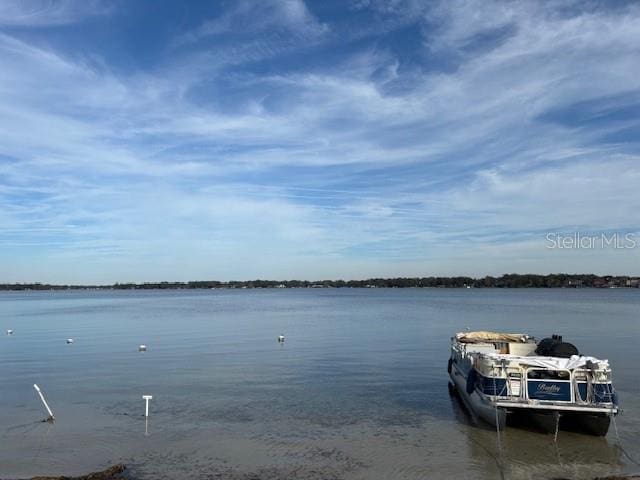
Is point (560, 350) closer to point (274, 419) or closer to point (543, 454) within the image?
point (543, 454)

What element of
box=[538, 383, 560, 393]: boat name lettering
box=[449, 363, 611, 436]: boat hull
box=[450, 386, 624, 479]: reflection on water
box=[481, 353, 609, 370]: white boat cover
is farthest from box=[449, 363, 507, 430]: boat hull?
box=[481, 353, 609, 370]: white boat cover

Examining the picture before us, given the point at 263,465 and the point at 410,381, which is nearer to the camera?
the point at 263,465

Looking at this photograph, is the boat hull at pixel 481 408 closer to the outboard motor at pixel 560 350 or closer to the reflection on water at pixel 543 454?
the reflection on water at pixel 543 454

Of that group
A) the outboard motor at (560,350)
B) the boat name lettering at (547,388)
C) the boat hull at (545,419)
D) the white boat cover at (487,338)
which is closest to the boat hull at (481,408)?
the boat hull at (545,419)

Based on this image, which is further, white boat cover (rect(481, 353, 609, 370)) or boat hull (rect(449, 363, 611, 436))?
white boat cover (rect(481, 353, 609, 370))

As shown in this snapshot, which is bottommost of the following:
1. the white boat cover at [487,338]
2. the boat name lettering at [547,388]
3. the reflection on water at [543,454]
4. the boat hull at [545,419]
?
the reflection on water at [543,454]

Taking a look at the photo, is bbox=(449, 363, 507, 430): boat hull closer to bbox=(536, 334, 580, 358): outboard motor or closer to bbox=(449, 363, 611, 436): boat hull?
bbox=(449, 363, 611, 436): boat hull

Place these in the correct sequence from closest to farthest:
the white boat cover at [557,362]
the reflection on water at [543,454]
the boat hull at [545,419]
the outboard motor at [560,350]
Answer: the reflection on water at [543,454], the boat hull at [545,419], the white boat cover at [557,362], the outboard motor at [560,350]

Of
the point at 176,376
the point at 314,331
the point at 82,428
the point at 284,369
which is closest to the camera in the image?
the point at 82,428

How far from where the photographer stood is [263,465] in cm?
1397

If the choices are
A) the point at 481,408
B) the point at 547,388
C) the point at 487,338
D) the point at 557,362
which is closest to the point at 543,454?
the point at 547,388

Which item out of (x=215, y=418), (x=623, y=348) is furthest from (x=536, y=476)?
(x=623, y=348)

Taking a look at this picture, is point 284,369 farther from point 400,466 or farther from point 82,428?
point 400,466

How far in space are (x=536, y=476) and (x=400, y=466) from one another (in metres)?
3.15
